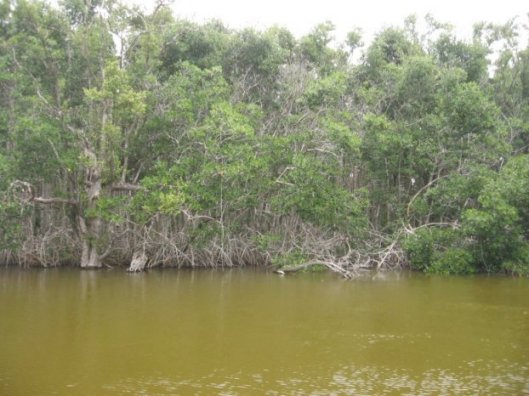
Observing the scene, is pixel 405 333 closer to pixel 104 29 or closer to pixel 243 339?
pixel 243 339

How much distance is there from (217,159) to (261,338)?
28.2ft

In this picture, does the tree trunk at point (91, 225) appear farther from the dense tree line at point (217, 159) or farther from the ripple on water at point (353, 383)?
the ripple on water at point (353, 383)

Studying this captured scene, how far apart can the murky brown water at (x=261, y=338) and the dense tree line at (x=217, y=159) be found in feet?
9.50

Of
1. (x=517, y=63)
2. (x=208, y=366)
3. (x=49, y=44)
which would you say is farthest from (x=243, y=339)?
(x=517, y=63)

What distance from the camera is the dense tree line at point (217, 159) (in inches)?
615

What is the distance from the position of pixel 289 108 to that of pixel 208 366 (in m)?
13.6

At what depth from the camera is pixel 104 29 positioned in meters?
16.2

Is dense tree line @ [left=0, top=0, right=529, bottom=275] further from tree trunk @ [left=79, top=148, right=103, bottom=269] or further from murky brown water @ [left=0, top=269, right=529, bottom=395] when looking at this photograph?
murky brown water @ [left=0, top=269, right=529, bottom=395]

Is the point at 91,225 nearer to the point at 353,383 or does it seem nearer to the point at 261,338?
the point at 261,338

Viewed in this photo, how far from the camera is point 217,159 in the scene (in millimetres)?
16156

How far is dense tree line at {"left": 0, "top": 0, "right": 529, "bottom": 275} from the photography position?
15633 mm

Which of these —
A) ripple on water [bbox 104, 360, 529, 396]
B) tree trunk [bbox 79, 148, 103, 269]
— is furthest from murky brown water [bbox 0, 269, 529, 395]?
tree trunk [bbox 79, 148, 103, 269]

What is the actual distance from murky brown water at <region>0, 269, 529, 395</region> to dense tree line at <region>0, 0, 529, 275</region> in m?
2.90

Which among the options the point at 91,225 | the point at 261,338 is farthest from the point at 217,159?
the point at 261,338
